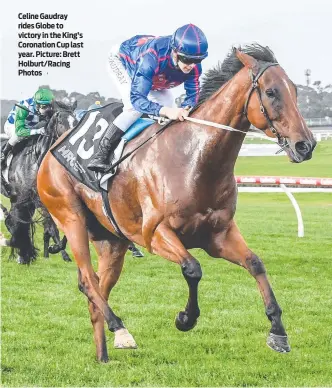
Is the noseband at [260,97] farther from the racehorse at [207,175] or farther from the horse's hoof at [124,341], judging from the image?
the horse's hoof at [124,341]

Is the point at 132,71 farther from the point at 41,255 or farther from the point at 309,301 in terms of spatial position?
the point at 41,255

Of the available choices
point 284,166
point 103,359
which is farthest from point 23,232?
point 284,166

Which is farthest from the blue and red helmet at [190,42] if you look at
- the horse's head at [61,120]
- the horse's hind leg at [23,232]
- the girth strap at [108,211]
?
the horse's head at [61,120]

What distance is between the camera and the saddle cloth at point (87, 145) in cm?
523

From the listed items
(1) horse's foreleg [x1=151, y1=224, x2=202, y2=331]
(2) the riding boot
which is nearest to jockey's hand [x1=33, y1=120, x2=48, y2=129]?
(2) the riding boot

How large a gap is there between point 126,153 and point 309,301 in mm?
2624

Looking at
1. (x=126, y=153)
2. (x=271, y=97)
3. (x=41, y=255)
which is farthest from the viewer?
(x=41, y=255)

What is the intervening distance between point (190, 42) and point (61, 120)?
12.7ft

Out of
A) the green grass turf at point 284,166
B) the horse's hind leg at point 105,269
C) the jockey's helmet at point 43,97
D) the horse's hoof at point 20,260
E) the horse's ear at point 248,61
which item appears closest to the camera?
the horse's ear at point 248,61

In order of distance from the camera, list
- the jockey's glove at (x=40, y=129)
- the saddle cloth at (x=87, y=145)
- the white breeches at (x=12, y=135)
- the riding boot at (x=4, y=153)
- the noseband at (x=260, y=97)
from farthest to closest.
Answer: the riding boot at (x=4, y=153), the white breeches at (x=12, y=135), the jockey's glove at (x=40, y=129), the saddle cloth at (x=87, y=145), the noseband at (x=260, y=97)

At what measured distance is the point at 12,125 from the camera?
32.8ft

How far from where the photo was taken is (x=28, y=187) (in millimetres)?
8000

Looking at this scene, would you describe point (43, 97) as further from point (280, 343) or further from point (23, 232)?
point (280, 343)

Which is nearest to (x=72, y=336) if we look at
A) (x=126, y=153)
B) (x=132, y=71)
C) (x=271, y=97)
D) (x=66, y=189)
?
(x=66, y=189)
